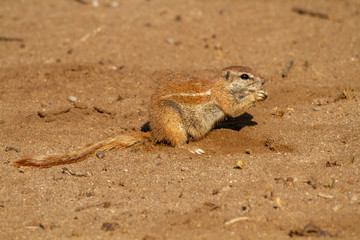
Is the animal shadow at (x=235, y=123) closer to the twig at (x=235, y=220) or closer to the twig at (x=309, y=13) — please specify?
the twig at (x=235, y=220)

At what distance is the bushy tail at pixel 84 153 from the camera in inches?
207

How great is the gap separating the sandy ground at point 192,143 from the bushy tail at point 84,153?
0.10m

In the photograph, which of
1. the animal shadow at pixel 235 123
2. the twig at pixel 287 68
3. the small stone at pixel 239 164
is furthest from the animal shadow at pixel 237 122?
the twig at pixel 287 68

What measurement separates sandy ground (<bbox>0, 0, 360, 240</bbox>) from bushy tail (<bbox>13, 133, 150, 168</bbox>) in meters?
0.10

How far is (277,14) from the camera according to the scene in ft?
32.7

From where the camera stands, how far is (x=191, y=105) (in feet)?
19.0

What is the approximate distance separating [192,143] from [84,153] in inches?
55.8

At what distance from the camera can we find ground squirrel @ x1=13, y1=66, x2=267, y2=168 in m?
5.59

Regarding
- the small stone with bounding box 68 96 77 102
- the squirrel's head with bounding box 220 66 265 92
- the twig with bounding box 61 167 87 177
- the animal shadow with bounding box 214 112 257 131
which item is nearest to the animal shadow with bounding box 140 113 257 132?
the animal shadow with bounding box 214 112 257 131

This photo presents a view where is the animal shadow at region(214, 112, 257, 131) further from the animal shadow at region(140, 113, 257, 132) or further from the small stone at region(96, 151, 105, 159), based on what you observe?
the small stone at region(96, 151, 105, 159)

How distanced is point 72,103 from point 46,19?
4.12 m

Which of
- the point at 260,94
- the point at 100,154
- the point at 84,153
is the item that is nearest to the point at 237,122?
the point at 260,94

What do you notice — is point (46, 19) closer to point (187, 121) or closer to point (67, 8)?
point (67, 8)

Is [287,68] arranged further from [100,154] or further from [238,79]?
[100,154]
